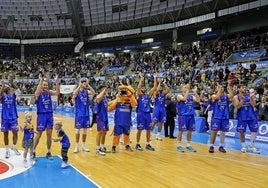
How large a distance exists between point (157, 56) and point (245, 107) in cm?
2580

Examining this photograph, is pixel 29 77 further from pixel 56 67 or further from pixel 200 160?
pixel 200 160

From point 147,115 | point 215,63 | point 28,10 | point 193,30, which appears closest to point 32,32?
point 28,10

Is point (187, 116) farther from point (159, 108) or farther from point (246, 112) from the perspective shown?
point (159, 108)

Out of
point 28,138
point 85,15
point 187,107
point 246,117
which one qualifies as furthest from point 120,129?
point 85,15

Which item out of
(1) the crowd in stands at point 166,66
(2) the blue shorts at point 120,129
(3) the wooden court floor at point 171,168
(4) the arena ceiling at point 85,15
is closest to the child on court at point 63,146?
(3) the wooden court floor at point 171,168

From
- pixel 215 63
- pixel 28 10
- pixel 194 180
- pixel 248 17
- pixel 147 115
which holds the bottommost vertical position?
pixel 194 180

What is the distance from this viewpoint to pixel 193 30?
35.0 m

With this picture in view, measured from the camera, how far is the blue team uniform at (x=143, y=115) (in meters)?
9.62

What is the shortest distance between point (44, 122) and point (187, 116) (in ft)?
12.6

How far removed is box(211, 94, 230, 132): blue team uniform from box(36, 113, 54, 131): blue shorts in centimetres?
422

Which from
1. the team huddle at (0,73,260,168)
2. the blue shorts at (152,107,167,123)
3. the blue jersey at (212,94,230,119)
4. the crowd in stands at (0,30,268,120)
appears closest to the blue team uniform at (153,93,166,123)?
the blue shorts at (152,107,167,123)

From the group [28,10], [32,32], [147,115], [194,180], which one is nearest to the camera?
[194,180]

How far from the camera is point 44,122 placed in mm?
8016

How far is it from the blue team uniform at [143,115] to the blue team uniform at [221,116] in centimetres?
178
